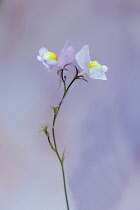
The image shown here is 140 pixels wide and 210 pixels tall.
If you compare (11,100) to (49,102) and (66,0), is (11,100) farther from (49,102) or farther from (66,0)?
(66,0)

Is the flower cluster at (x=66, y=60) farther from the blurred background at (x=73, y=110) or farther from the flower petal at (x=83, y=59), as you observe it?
the blurred background at (x=73, y=110)

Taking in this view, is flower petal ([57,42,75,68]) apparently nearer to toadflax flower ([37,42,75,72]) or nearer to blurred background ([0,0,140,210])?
toadflax flower ([37,42,75,72])

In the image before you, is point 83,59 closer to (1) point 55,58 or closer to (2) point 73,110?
(1) point 55,58

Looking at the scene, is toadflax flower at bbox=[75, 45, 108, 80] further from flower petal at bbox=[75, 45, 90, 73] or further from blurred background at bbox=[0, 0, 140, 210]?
blurred background at bbox=[0, 0, 140, 210]

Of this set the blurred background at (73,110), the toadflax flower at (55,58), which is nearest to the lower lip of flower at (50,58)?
the toadflax flower at (55,58)

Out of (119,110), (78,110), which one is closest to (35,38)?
(78,110)

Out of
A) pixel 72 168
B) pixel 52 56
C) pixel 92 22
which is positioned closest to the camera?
pixel 52 56

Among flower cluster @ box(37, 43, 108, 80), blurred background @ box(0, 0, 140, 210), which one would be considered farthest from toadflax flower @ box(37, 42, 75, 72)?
blurred background @ box(0, 0, 140, 210)

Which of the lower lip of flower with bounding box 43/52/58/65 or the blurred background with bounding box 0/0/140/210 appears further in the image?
the blurred background with bounding box 0/0/140/210
